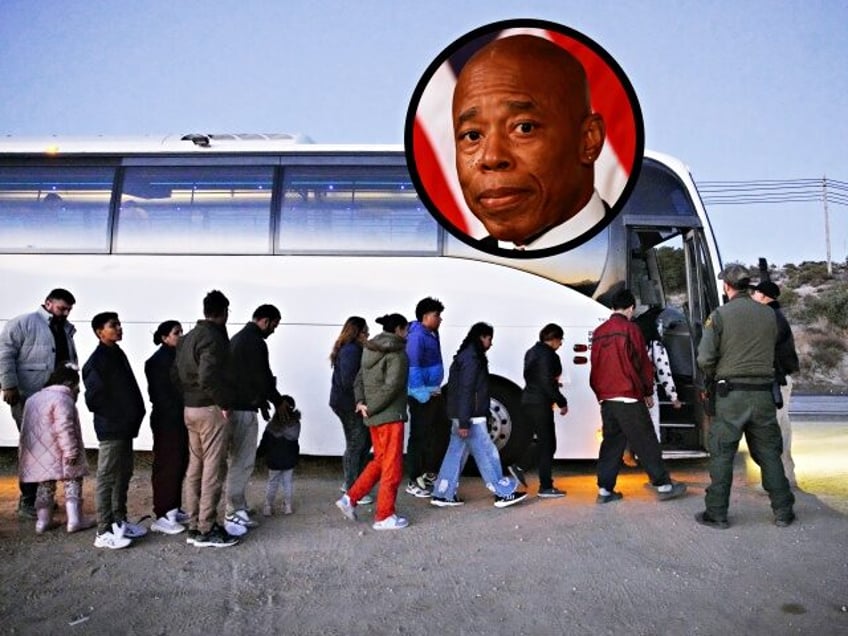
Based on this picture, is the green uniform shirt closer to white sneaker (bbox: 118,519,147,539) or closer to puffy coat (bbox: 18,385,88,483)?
white sneaker (bbox: 118,519,147,539)

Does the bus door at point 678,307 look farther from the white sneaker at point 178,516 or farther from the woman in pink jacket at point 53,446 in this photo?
the woman in pink jacket at point 53,446

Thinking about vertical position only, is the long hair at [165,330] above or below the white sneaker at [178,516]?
above

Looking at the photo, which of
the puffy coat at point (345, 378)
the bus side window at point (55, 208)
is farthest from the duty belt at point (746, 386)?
the bus side window at point (55, 208)

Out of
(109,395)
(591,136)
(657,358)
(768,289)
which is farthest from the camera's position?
(657,358)

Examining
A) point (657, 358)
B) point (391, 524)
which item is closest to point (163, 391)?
point (391, 524)

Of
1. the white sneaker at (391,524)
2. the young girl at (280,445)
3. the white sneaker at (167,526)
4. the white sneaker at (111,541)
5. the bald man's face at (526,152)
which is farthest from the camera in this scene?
the young girl at (280,445)

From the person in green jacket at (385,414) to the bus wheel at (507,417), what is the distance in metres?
2.16

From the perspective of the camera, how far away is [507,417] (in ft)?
24.9

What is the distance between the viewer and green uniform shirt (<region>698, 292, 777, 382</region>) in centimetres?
528

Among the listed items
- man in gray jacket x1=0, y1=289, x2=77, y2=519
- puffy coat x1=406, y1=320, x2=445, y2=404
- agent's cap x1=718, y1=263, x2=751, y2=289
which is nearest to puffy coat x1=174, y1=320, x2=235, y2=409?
man in gray jacket x1=0, y1=289, x2=77, y2=519

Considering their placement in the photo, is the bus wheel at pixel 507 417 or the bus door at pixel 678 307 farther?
the bus wheel at pixel 507 417

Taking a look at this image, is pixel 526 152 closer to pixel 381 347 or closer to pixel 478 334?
pixel 381 347

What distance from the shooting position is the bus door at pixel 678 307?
24.0 ft

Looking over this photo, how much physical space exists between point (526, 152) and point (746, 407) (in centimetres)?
409
